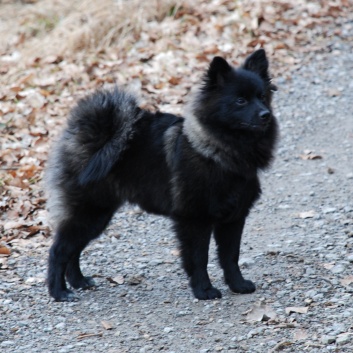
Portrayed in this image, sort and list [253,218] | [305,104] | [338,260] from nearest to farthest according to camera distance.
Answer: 1. [338,260]
2. [253,218]
3. [305,104]

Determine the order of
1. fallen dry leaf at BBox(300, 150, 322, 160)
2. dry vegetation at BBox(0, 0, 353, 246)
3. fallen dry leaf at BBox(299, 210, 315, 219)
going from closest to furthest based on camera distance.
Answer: fallen dry leaf at BBox(299, 210, 315, 219)
fallen dry leaf at BBox(300, 150, 322, 160)
dry vegetation at BBox(0, 0, 353, 246)

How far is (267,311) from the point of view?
4.36 m

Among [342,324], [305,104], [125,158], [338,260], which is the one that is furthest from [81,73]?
[342,324]

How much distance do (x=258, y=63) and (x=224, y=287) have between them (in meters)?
1.68

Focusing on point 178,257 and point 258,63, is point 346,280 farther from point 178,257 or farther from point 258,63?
point 258,63

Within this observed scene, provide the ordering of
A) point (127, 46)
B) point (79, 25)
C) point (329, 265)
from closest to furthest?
point (329, 265)
point (127, 46)
point (79, 25)

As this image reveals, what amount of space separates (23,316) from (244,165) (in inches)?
73.7

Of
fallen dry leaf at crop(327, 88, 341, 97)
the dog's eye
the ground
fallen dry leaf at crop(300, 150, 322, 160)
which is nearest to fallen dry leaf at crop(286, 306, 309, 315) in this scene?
the ground

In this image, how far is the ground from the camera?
4.19m

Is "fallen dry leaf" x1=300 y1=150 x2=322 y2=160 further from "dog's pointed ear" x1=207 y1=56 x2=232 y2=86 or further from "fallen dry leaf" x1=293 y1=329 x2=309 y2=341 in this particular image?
"fallen dry leaf" x1=293 y1=329 x2=309 y2=341

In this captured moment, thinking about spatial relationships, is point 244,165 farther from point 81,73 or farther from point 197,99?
point 81,73

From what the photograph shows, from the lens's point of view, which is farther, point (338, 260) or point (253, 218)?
point (253, 218)

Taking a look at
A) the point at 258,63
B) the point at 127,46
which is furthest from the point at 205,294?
the point at 127,46

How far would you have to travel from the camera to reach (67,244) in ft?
16.2
